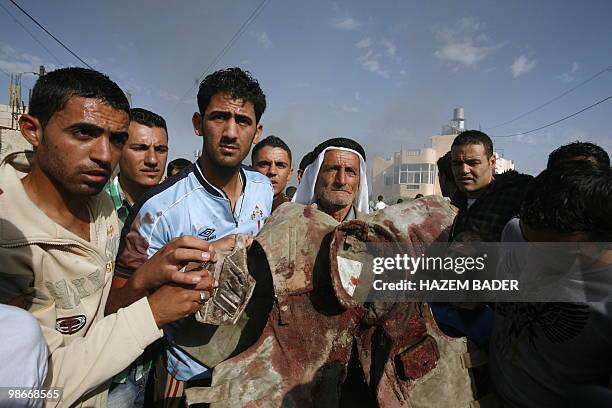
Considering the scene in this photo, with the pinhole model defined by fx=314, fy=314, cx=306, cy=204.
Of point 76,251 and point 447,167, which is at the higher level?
point 447,167

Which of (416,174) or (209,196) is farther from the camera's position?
(416,174)

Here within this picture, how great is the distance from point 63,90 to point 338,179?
160 cm

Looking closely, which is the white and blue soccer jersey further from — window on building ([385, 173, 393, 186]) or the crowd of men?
window on building ([385, 173, 393, 186])

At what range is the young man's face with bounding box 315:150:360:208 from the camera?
7.32 ft

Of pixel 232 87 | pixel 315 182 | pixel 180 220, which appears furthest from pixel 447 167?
pixel 180 220

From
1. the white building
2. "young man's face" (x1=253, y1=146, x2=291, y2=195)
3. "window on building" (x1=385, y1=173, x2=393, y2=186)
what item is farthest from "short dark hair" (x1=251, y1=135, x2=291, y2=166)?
"window on building" (x1=385, y1=173, x2=393, y2=186)

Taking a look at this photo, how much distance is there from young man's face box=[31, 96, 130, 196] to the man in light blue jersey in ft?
1.32

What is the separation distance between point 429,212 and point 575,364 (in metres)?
0.74

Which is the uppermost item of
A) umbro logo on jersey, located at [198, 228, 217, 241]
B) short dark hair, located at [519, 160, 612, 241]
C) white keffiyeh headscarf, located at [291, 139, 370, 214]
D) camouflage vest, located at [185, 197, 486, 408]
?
white keffiyeh headscarf, located at [291, 139, 370, 214]

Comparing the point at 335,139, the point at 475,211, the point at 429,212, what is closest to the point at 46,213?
the point at 429,212

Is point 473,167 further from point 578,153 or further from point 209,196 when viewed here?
point 209,196

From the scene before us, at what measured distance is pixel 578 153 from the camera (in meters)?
2.86

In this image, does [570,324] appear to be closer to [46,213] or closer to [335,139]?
[335,139]

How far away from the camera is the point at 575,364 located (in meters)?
1.12
